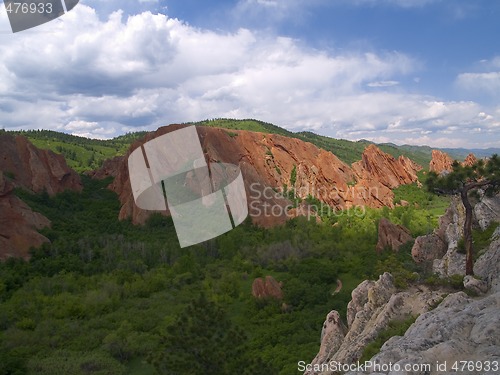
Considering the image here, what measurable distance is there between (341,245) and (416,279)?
135ft

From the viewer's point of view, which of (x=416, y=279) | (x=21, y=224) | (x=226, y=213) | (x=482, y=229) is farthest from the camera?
(x=226, y=213)

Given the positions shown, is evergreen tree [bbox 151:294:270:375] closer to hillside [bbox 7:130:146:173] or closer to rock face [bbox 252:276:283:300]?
rock face [bbox 252:276:283:300]

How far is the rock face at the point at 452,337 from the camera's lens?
22.9 feet

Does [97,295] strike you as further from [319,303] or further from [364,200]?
[364,200]

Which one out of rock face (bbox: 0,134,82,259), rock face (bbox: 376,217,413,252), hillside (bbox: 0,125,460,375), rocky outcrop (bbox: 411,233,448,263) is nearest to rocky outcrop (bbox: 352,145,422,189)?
hillside (bbox: 0,125,460,375)

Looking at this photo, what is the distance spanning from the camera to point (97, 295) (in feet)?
121

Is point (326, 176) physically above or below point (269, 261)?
above

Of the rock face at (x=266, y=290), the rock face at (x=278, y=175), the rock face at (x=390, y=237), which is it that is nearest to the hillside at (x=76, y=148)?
the rock face at (x=278, y=175)

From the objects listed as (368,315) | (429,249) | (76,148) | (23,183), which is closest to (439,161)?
(429,249)

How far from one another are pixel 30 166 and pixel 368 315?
70564 mm

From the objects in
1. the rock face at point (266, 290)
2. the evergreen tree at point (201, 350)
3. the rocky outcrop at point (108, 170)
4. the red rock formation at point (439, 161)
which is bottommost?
the rock face at point (266, 290)

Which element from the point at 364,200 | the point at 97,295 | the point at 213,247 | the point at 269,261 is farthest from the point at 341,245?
the point at 97,295

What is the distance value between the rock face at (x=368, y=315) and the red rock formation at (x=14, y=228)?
1695 inches

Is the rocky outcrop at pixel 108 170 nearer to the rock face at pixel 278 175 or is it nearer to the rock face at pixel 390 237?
the rock face at pixel 278 175
